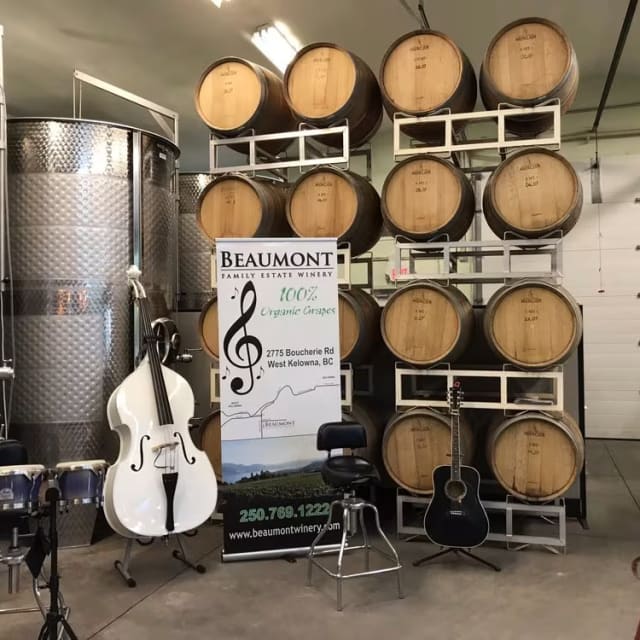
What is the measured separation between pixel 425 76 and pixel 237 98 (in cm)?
131

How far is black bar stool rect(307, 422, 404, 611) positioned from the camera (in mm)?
3383

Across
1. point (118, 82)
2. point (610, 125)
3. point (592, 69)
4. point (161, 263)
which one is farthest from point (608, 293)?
point (118, 82)

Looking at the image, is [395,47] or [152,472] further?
[395,47]

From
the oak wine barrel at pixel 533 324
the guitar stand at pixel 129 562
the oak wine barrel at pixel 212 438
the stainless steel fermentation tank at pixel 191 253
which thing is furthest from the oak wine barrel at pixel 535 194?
the stainless steel fermentation tank at pixel 191 253

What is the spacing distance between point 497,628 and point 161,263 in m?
3.29

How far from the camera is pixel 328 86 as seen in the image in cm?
441

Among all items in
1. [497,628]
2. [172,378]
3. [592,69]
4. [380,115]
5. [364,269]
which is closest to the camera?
[497,628]

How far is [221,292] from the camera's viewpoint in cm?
394

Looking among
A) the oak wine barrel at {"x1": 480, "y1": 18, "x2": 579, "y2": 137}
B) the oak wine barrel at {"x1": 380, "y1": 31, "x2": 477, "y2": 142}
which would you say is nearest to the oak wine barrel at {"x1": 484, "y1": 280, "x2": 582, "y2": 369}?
the oak wine barrel at {"x1": 480, "y1": 18, "x2": 579, "y2": 137}

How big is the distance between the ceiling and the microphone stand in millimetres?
4607

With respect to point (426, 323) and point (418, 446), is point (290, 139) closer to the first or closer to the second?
point (426, 323)

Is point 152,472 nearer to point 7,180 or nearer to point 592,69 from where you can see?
point 7,180

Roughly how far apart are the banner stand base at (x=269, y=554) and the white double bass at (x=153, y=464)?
384 mm

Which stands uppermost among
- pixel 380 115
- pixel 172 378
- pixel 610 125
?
pixel 610 125
